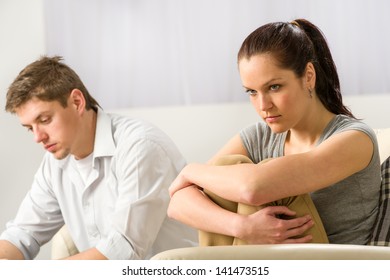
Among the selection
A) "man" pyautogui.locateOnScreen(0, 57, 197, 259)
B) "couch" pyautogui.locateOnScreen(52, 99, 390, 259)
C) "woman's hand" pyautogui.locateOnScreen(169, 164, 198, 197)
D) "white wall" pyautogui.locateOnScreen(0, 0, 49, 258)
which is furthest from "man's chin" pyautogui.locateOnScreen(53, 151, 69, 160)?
"white wall" pyautogui.locateOnScreen(0, 0, 49, 258)

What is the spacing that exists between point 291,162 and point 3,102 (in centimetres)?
217

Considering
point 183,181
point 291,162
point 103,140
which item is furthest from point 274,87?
point 103,140

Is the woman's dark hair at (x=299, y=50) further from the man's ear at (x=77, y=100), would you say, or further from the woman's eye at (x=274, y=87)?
the man's ear at (x=77, y=100)

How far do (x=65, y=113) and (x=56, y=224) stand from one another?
406mm

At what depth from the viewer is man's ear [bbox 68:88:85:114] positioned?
7.50ft

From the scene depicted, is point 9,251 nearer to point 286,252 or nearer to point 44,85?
point 44,85

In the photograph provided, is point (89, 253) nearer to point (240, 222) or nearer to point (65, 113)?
point (65, 113)

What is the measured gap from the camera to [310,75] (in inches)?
67.2

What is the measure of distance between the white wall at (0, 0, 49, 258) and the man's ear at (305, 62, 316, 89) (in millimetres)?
1919

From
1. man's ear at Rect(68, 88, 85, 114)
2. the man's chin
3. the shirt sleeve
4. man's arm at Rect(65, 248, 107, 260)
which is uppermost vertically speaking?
man's ear at Rect(68, 88, 85, 114)

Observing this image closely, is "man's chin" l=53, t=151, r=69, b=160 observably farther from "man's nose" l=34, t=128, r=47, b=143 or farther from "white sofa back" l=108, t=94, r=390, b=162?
"white sofa back" l=108, t=94, r=390, b=162

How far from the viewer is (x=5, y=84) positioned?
3.38 meters

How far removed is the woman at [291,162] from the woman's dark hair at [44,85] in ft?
2.25

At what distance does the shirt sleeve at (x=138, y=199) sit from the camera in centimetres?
204
